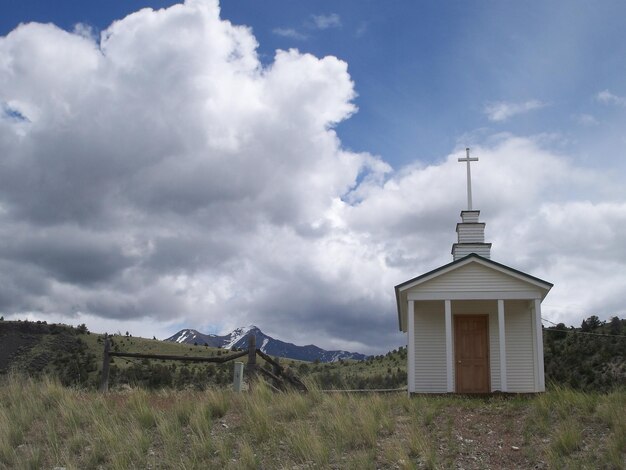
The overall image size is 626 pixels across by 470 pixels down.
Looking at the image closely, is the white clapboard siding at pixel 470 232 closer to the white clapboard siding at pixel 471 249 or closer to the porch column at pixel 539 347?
the white clapboard siding at pixel 471 249

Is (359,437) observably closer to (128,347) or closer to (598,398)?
(598,398)

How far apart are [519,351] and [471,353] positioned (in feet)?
4.56

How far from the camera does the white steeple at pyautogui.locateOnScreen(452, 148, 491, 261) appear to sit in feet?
73.6

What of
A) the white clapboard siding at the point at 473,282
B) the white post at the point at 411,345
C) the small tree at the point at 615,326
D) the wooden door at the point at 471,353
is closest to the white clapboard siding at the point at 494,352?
the wooden door at the point at 471,353

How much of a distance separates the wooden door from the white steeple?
2070 mm

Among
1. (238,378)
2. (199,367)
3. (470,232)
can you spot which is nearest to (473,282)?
(470,232)

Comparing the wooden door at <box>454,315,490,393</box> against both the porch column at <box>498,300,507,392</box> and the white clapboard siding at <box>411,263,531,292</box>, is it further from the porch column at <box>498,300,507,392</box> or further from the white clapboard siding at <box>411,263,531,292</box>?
the white clapboard siding at <box>411,263,531,292</box>

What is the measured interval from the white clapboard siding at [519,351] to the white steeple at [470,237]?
2.10 metres

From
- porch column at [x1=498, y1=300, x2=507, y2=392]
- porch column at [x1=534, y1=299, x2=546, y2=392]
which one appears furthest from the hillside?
porch column at [x1=498, y1=300, x2=507, y2=392]

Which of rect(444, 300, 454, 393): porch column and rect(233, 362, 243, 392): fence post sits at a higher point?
rect(444, 300, 454, 393): porch column

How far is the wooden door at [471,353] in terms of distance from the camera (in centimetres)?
2109

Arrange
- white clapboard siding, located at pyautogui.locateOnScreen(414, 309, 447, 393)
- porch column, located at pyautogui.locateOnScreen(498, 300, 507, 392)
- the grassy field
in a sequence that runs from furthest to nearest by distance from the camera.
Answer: white clapboard siding, located at pyautogui.locateOnScreen(414, 309, 447, 393)
porch column, located at pyautogui.locateOnScreen(498, 300, 507, 392)
the grassy field

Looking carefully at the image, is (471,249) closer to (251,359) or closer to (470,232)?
(470,232)

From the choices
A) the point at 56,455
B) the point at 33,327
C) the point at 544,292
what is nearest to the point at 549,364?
the point at 544,292
